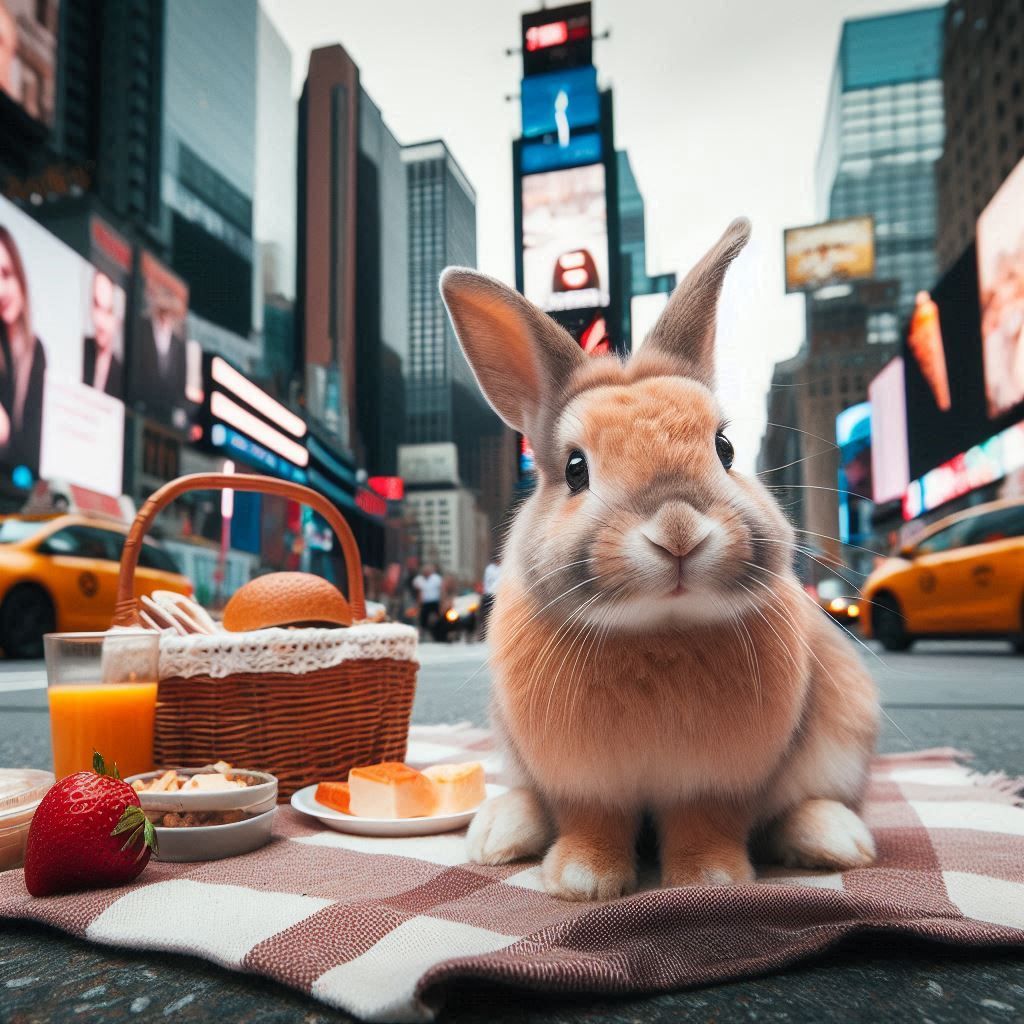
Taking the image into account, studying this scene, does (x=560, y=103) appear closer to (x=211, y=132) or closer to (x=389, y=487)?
(x=211, y=132)

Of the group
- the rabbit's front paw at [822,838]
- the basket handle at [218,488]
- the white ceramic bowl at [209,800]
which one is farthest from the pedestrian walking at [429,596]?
the rabbit's front paw at [822,838]

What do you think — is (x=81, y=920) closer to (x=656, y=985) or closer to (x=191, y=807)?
(x=191, y=807)

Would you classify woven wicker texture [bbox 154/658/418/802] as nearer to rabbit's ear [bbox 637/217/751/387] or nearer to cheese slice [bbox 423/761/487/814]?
cheese slice [bbox 423/761/487/814]

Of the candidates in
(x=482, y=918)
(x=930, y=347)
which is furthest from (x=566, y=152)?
(x=482, y=918)

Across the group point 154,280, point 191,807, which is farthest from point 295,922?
point 154,280

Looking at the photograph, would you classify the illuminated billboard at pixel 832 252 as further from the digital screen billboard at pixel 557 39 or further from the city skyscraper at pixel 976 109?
the digital screen billboard at pixel 557 39
